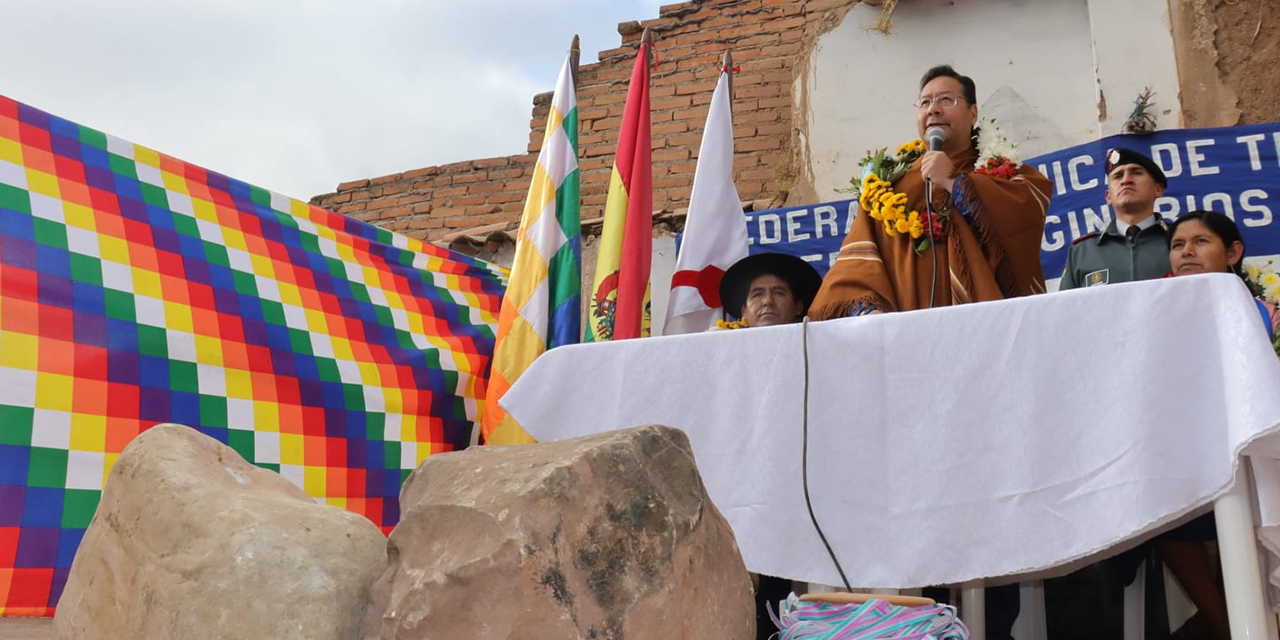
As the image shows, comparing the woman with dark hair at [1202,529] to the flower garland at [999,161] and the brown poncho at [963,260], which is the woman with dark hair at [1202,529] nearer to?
the brown poncho at [963,260]

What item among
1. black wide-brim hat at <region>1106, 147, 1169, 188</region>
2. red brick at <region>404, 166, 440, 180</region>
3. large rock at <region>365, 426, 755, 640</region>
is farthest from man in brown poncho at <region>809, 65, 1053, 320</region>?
red brick at <region>404, 166, 440, 180</region>

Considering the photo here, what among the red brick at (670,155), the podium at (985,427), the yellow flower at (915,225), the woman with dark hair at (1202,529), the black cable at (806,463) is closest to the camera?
the podium at (985,427)

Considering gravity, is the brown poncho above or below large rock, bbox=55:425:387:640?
above

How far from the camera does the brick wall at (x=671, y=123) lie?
559 centimetres

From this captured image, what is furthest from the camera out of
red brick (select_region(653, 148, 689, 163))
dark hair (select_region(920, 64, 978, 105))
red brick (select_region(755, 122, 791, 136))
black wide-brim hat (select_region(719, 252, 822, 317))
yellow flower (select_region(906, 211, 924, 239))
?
red brick (select_region(653, 148, 689, 163))

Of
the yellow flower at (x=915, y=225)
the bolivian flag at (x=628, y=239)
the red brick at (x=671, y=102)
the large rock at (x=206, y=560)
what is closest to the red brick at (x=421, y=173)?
the red brick at (x=671, y=102)

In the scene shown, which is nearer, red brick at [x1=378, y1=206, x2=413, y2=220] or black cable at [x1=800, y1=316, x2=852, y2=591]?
black cable at [x1=800, y1=316, x2=852, y2=591]

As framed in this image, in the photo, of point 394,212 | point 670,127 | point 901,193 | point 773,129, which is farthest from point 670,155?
point 901,193

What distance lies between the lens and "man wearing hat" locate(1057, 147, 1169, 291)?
3.20 meters

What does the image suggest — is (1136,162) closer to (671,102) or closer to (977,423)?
(977,423)

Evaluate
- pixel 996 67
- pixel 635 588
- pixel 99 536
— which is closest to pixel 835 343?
pixel 635 588

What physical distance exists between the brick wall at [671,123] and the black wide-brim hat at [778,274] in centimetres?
213

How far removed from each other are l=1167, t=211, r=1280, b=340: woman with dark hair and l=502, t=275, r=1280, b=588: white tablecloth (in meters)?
1.56

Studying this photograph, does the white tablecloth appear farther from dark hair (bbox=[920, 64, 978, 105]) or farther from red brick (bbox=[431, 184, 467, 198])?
red brick (bbox=[431, 184, 467, 198])
